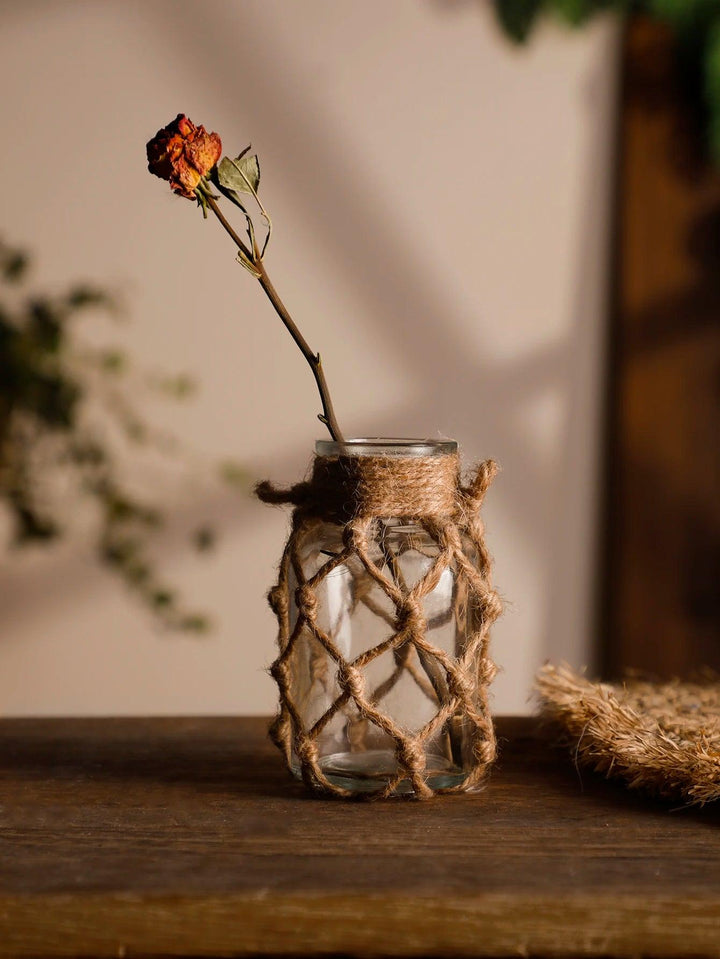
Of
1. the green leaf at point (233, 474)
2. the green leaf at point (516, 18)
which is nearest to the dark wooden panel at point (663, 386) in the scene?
the green leaf at point (516, 18)

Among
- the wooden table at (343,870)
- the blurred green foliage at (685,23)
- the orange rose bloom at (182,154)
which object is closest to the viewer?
the wooden table at (343,870)

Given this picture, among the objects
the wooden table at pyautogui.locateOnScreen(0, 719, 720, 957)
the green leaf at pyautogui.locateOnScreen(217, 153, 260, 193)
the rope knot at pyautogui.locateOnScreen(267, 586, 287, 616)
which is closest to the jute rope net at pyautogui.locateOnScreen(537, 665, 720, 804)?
the wooden table at pyautogui.locateOnScreen(0, 719, 720, 957)

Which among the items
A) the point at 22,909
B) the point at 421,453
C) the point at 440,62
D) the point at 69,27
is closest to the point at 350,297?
the point at 440,62

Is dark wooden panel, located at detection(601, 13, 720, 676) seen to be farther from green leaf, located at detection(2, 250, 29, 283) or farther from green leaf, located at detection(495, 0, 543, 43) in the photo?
green leaf, located at detection(2, 250, 29, 283)

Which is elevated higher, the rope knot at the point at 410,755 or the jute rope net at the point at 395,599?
the jute rope net at the point at 395,599

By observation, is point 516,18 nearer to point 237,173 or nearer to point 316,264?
point 316,264

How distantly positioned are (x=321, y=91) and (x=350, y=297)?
35 cm

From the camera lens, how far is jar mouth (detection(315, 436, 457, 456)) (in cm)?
67

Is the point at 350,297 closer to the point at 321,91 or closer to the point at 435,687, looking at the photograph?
the point at 321,91

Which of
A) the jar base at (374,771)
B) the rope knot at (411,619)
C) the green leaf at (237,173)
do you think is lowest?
the jar base at (374,771)

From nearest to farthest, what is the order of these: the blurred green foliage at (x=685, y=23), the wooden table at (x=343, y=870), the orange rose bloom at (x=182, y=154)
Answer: the wooden table at (x=343, y=870) < the orange rose bloom at (x=182, y=154) < the blurred green foliage at (x=685, y=23)

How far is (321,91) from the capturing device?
1688 millimetres

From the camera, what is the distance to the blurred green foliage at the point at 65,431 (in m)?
1.69

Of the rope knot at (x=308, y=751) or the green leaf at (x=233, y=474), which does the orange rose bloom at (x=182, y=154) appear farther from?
the green leaf at (x=233, y=474)
